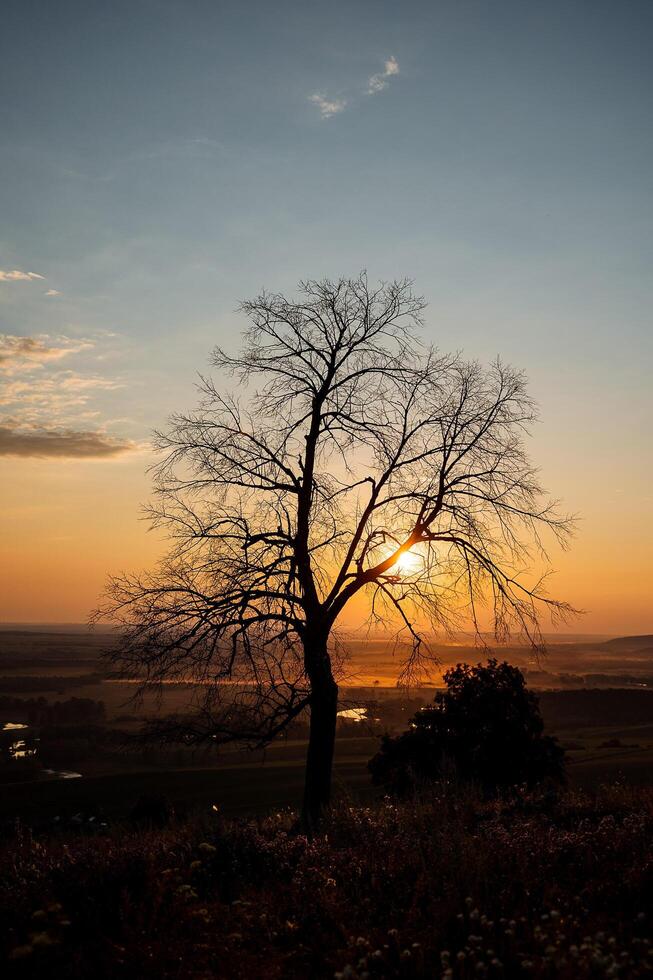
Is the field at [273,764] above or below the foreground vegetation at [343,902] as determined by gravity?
below

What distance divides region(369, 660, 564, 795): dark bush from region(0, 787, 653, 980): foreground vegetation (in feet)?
28.0

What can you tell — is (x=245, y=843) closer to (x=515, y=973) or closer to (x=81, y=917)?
(x=81, y=917)

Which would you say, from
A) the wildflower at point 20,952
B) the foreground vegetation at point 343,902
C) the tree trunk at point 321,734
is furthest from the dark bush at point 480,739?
the wildflower at point 20,952

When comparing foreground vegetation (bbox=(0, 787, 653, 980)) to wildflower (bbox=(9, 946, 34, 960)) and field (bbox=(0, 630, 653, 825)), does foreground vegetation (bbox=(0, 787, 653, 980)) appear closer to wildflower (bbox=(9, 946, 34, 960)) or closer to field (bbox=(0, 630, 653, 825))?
wildflower (bbox=(9, 946, 34, 960))

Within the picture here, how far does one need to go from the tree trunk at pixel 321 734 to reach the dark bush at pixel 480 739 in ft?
16.6

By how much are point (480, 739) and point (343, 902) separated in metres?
12.2

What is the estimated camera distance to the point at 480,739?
18.6 m

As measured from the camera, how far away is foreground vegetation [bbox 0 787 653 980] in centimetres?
577

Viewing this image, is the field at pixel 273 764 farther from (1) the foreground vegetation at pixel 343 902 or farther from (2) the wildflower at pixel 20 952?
(2) the wildflower at pixel 20 952

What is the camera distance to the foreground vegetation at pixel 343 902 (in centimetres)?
577

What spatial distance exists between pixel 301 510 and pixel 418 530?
2.14 metres

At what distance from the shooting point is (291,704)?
1250 centimetres

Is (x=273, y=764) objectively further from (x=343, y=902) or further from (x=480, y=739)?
(x=343, y=902)

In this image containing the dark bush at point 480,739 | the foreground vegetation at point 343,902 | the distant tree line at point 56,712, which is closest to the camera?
the foreground vegetation at point 343,902
